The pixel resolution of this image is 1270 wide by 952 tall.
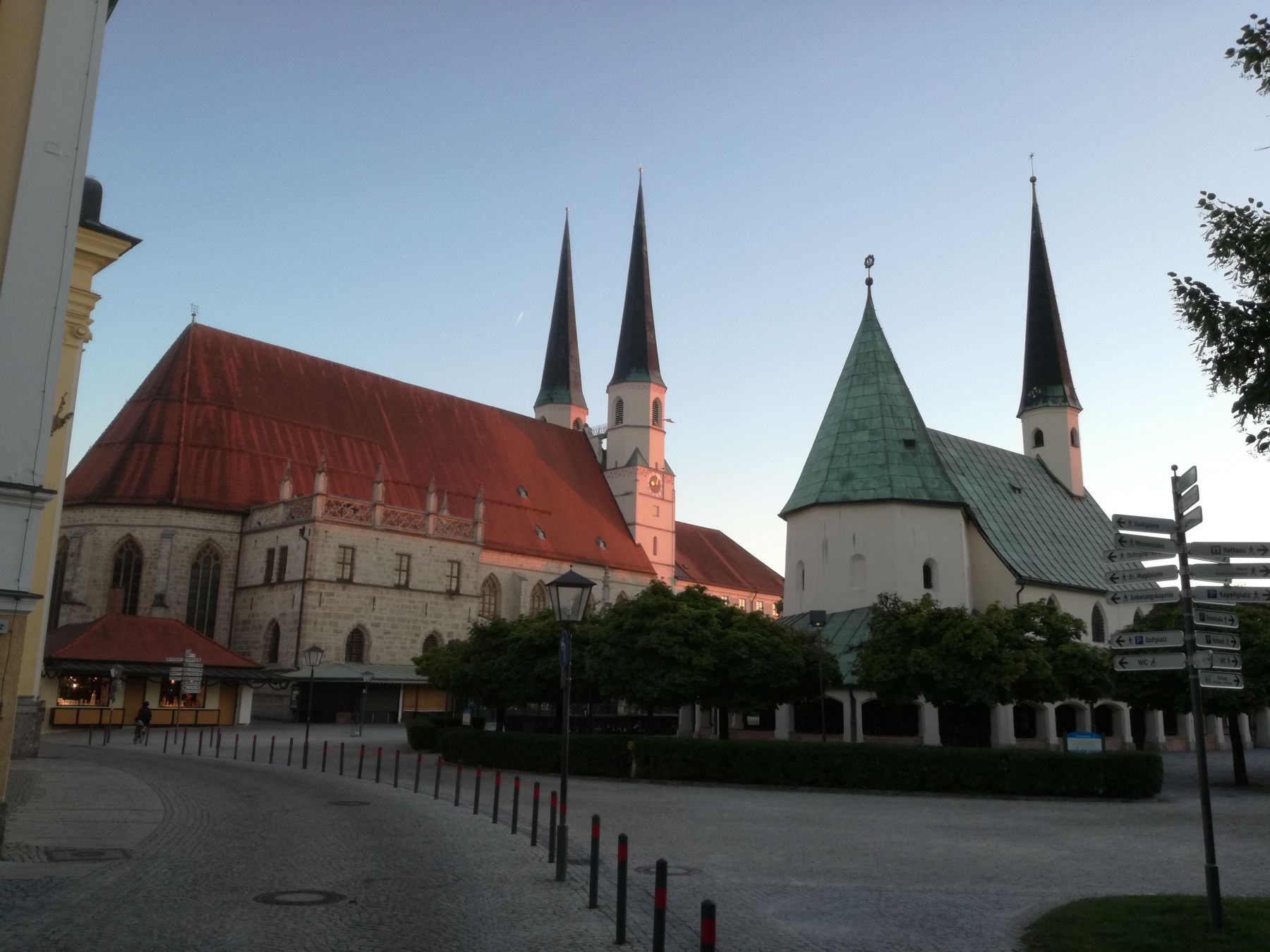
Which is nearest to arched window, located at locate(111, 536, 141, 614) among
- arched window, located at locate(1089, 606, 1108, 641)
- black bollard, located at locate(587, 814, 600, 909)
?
arched window, located at locate(1089, 606, 1108, 641)

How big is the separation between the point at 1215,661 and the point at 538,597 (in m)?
53.5

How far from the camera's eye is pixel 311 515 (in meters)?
48.8

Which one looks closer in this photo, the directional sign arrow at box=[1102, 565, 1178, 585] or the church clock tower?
the directional sign arrow at box=[1102, 565, 1178, 585]

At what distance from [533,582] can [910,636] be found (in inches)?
1441

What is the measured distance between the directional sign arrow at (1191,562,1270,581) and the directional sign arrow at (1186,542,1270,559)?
110 millimetres

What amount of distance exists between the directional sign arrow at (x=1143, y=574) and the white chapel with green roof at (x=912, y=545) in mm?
26333

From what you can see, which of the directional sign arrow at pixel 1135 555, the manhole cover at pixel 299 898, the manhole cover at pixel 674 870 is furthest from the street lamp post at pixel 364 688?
the directional sign arrow at pixel 1135 555

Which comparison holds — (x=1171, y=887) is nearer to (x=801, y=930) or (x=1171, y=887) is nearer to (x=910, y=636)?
(x=801, y=930)

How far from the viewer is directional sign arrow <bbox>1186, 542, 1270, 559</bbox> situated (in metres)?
9.12

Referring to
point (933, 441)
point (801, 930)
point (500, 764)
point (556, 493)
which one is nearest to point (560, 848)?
point (801, 930)

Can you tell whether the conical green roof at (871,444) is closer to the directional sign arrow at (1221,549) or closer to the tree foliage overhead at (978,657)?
the tree foliage overhead at (978,657)

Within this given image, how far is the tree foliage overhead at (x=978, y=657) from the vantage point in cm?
2630

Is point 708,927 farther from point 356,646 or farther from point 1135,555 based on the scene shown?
point 356,646

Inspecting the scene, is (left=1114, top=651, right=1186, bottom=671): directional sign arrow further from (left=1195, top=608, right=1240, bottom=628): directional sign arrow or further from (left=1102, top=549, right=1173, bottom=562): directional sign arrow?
(left=1102, top=549, right=1173, bottom=562): directional sign arrow
